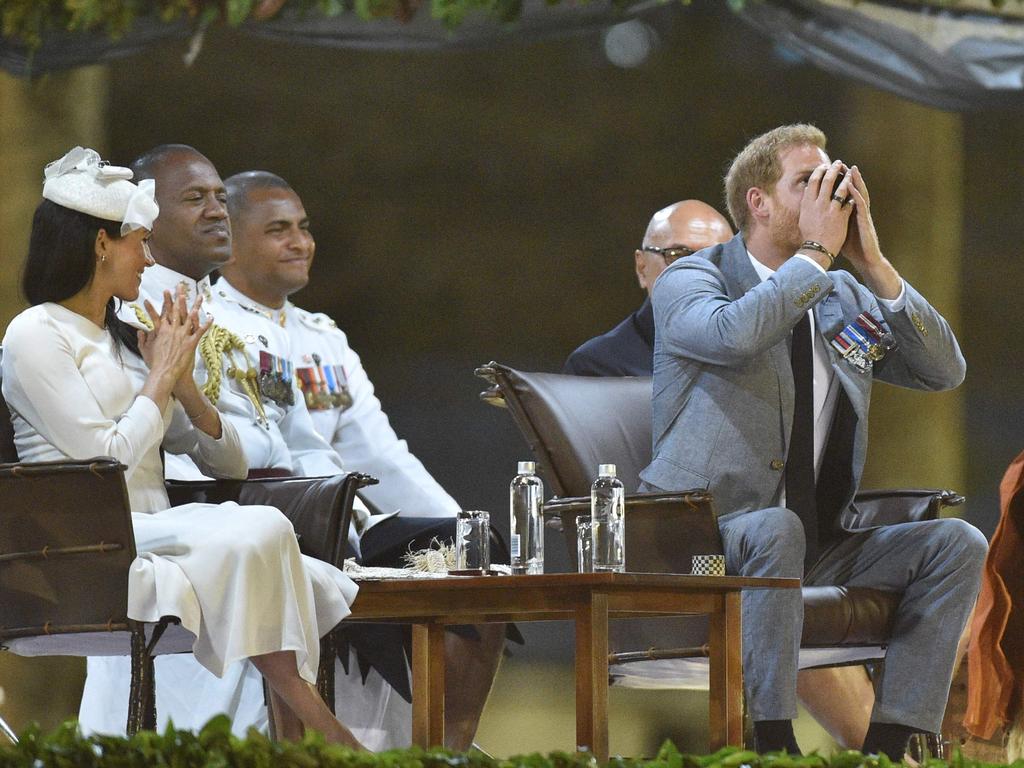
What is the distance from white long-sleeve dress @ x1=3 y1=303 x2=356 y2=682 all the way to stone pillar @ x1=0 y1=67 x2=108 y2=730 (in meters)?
2.21

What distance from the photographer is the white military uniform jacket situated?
4406mm

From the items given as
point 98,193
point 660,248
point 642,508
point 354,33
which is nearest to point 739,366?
point 642,508

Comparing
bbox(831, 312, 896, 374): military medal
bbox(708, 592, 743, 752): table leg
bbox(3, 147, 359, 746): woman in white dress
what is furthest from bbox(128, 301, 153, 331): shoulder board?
bbox(831, 312, 896, 374): military medal

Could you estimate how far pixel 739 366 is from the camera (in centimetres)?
346

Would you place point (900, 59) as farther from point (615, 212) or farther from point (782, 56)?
point (615, 212)

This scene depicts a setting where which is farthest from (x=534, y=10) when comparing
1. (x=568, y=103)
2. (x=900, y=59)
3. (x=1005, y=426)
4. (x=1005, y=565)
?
(x=1005, y=565)

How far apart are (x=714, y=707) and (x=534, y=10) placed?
3325mm

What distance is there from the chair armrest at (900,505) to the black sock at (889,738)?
1.83 ft

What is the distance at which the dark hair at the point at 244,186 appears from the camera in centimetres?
462

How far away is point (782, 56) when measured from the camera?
18.6 ft

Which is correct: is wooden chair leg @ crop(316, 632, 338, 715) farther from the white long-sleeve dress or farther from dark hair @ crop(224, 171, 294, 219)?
dark hair @ crop(224, 171, 294, 219)

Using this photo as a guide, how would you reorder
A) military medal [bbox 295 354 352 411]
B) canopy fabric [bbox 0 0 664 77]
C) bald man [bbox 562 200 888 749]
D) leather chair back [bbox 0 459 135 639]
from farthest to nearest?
canopy fabric [bbox 0 0 664 77] < military medal [bbox 295 354 352 411] < bald man [bbox 562 200 888 749] < leather chair back [bbox 0 459 135 639]

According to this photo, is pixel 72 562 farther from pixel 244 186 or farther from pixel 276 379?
pixel 244 186

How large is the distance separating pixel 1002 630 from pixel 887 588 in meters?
0.28
